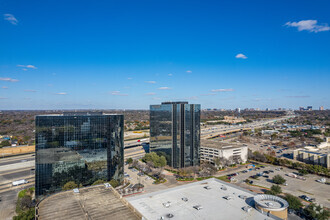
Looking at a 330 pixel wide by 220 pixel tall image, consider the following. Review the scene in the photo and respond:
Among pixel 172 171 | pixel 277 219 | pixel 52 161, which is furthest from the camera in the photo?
pixel 172 171

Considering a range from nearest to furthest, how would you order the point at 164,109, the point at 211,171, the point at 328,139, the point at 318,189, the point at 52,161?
the point at 52,161, the point at 318,189, the point at 211,171, the point at 164,109, the point at 328,139

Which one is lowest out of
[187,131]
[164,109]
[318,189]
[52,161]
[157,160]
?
[318,189]

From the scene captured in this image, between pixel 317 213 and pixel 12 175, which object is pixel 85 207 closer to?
pixel 317 213

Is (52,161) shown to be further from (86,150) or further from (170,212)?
(170,212)

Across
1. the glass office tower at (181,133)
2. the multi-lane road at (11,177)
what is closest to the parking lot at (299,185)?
the glass office tower at (181,133)

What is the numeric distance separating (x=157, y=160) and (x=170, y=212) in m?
44.2

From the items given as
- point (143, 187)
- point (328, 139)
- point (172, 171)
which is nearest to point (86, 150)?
point (143, 187)

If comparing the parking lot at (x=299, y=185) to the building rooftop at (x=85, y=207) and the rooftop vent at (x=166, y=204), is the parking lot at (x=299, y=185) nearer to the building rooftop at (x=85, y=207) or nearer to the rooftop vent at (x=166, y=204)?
the rooftop vent at (x=166, y=204)

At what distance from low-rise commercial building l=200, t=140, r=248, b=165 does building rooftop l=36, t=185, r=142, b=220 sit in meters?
60.5

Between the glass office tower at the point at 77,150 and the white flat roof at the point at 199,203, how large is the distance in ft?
76.5

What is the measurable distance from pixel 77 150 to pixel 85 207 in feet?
90.6

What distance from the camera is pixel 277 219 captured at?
108 feet

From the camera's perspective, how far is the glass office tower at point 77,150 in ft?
178

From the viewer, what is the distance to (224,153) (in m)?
88.3
